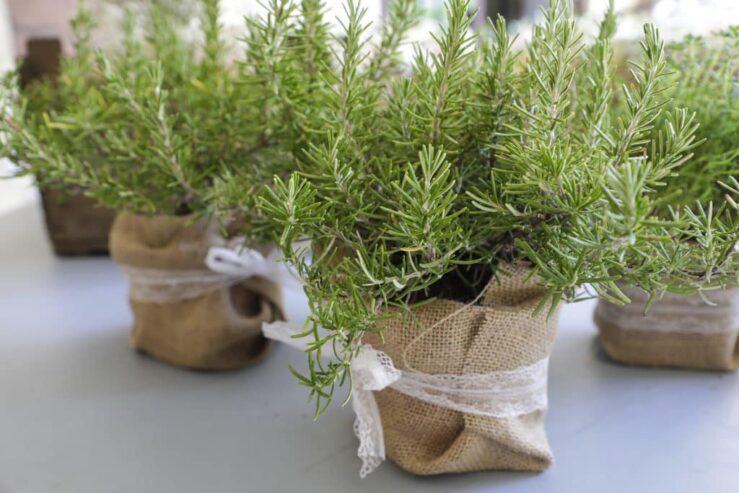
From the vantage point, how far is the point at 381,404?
1.20 ft

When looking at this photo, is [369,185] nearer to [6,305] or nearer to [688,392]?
[688,392]

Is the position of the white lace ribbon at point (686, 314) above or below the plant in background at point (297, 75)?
below

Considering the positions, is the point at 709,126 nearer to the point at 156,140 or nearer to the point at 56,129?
the point at 156,140

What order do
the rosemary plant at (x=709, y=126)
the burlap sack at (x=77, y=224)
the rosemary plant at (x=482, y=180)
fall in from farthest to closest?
the burlap sack at (x=77, y=224) → the rosemary plant at (x=709, y=126) → the rosemary plant at (x=482, y=180)

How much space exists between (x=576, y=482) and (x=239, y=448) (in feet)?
0.63

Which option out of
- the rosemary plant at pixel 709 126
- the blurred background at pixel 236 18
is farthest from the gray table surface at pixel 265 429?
the blurred background at pixel 236 18

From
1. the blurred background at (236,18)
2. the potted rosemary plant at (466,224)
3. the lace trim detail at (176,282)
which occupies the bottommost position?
the lace trim detail at (176,282)

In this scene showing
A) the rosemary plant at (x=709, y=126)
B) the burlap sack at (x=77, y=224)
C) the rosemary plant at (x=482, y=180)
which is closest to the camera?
the rosemary plant at (x=482, y=180)

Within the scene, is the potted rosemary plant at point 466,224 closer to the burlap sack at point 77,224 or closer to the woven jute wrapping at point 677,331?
the woven jute wrapping at point 677,331

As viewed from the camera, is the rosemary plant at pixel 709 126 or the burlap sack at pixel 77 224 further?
the burlap sack at pixel 77 224

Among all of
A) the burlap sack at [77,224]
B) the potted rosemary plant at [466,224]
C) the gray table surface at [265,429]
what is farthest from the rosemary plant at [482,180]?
the burlap sack at [77,224]

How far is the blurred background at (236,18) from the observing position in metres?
0.71

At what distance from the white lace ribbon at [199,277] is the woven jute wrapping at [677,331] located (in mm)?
234

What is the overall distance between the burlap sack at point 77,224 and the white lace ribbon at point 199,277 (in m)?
0.27
